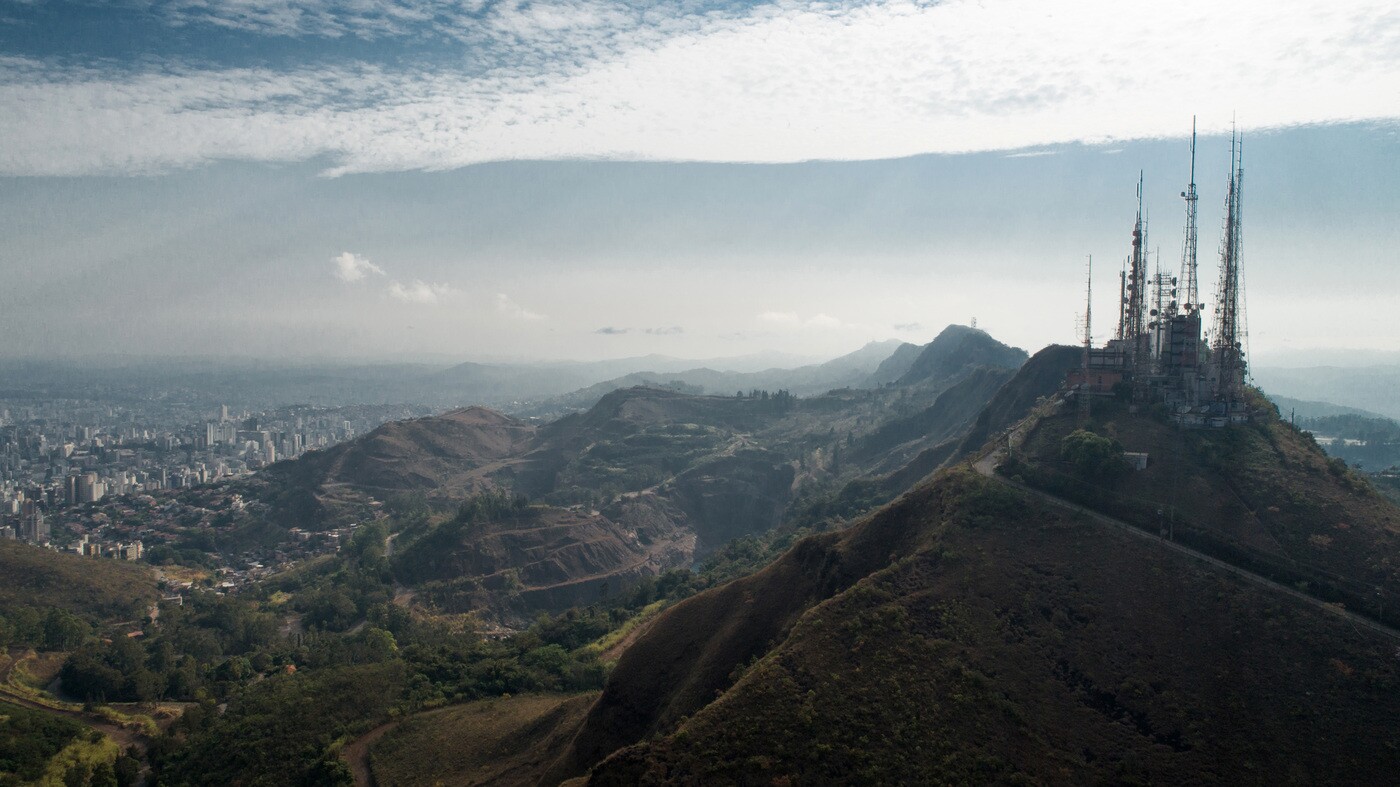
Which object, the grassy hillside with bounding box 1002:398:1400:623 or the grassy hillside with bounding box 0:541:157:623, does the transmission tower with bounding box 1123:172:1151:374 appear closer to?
the grassy hillside with bounding box 1002:398:1400:623

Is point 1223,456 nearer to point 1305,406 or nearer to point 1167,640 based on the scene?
point 1167,640

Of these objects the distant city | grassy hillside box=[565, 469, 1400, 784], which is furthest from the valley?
the distant city

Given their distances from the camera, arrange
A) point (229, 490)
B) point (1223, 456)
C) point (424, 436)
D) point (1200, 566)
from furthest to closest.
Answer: point (424, 436), point (229, 490), point (1223, 456), point (1200, 566)

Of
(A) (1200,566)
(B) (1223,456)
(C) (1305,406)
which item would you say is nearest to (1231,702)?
(A) (1200,566)

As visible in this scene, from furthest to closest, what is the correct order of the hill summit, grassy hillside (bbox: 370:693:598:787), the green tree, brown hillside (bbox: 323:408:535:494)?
brown hillside (bbox: 323:408:535:494) < the green tree < grassy hillside (bbox: 370:693:598:787) < the hill summit

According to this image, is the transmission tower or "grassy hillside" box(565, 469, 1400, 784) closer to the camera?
"grassy hillside" box(565, 469, 1400, 784)

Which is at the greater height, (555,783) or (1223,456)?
(1223,456)
